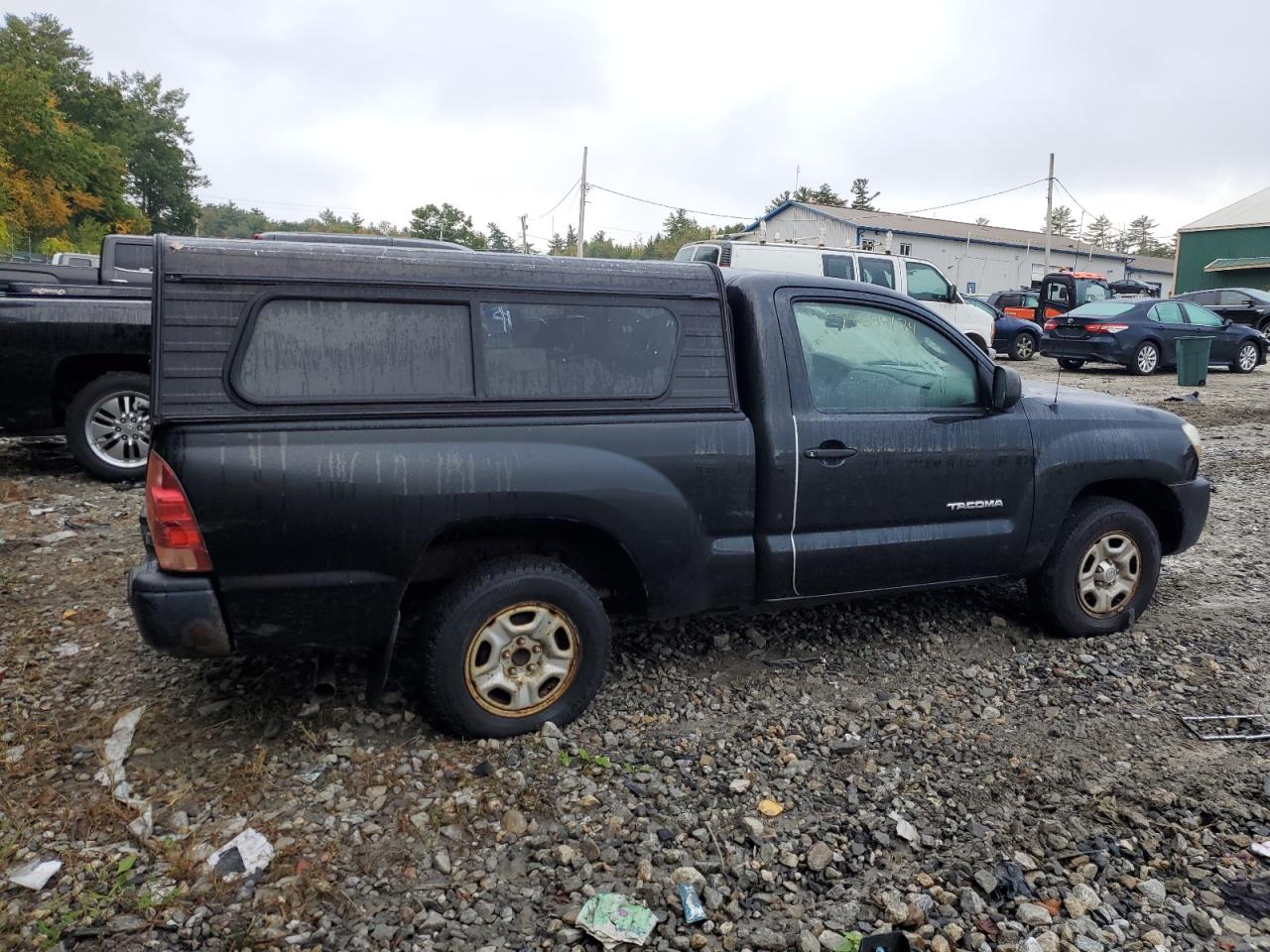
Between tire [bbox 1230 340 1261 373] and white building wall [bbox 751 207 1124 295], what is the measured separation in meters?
23.9

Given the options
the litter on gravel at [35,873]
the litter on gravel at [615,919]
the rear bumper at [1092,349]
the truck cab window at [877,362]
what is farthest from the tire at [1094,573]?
the rear bumper at [1092,349]

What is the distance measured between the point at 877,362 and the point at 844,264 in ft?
36.9

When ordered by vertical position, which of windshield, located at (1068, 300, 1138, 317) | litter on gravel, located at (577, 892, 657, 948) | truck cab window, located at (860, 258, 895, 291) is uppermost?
truck cab window, located at (860, 258, 895, 291)

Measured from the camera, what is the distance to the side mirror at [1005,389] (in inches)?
162

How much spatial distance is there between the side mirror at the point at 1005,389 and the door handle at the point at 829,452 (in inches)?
31.8

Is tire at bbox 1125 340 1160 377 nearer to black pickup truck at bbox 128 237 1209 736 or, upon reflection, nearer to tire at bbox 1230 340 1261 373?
tire at bbox 1230 340 1261 373

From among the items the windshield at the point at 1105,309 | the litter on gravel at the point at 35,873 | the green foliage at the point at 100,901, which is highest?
the windshield at the point at 1105,309

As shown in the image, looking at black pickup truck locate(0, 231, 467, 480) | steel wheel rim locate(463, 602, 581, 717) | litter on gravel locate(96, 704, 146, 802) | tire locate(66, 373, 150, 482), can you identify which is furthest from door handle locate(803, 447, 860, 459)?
tire locate(66, 373, 150, 482)

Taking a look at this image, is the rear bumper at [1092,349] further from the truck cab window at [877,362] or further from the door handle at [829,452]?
the door handle at [829,452]

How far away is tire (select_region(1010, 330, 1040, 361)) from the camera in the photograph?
20109mm

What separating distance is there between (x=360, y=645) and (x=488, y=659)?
47 centimetres

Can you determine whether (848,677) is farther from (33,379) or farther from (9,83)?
(9,83)

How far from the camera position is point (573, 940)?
2.55 m

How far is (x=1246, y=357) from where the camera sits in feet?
58.4
